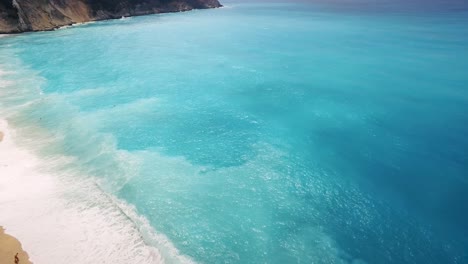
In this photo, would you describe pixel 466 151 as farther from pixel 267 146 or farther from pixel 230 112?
pixel 230 112

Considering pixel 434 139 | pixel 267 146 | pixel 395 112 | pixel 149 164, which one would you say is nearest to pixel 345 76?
pixel 395 112

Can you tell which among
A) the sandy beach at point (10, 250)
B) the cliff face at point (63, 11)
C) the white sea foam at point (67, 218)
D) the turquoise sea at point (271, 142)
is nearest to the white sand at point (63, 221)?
the white sea foam at point (67, 218)

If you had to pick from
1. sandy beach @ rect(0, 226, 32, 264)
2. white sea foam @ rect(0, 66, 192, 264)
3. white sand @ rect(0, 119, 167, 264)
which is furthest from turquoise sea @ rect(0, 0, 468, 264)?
sandy beach @ rect(0, 226, 32, 264)

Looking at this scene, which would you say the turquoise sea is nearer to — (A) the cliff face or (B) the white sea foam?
(B) the white sea foam

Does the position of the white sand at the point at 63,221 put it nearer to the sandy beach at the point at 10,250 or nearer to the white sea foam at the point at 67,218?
the white sea foam at the point at 67,218

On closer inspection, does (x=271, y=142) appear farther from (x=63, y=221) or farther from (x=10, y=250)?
(x=10, y=250)

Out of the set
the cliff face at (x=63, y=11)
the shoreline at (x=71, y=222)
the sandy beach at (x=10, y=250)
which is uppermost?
the cliff face at (x=63, y=11)
